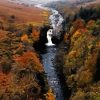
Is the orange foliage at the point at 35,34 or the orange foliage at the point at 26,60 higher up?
the orange foliage at the point at 26,60

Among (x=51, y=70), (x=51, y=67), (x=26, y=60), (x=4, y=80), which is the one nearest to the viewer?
(x=4, y=80)

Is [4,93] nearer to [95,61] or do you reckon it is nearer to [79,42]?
[95,61]

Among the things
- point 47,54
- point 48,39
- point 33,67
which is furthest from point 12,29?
point 33,67

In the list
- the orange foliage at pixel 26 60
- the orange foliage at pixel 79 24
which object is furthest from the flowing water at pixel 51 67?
the orange foliage at pixel 79 24

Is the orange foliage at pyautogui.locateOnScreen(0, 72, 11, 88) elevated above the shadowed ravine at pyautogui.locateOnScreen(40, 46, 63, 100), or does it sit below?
Result: above

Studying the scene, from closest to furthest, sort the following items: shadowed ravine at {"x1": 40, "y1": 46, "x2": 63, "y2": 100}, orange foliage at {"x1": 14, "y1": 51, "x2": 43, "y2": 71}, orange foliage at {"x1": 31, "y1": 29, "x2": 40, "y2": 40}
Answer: orange foliage at {"x1": 14, "y1": 51, "x2": 43, "y2": 71} < shadowed ravine at {"x1": 40, "y1": 46, "x2": 63, "y2": 100} < orange foliage at {"x1": 31, "y1": 29, "x2": 40, "y2": 40}

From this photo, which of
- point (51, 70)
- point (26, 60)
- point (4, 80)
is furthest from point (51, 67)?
point (4, 80)

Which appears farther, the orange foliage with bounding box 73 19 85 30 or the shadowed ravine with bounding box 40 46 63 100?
the orange foliage with bounding box 73 19 85 30

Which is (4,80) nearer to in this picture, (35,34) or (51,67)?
(51,67)

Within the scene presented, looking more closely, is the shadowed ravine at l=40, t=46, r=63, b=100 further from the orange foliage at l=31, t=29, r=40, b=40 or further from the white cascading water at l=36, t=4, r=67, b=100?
the orange foliage at l=31, t=29, r=40, b=40

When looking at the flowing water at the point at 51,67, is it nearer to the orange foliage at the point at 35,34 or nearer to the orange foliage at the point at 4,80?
the orange foliage at the point at 35,34

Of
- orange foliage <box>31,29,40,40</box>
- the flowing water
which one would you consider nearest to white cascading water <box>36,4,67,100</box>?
the flowing water
